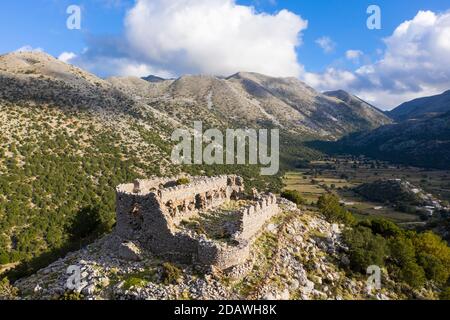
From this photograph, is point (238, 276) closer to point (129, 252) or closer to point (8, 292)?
point (129, 252)

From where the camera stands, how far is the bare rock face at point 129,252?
76.1 ft

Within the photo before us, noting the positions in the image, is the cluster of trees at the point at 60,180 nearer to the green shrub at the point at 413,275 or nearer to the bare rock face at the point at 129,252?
the bare rock face at the point at 129,252

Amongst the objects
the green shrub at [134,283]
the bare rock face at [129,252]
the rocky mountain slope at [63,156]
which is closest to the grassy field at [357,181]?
the rocky mountain slope at [63,156]

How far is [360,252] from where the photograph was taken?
30.4m

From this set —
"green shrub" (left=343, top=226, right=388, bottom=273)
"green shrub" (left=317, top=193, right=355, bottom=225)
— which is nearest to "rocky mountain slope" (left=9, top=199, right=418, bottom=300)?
"green shrub" (left=343, top=226, right=388, bottom=273)

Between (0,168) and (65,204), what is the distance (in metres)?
11.7

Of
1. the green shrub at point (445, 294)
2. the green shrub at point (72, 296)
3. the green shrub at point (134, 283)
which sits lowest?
the green shrub at point (445, 294)

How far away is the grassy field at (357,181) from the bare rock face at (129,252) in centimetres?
6422

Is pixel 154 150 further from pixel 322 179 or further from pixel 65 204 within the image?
pixel 322 179

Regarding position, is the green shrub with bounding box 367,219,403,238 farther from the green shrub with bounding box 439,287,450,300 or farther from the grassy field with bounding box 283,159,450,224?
the grassy field with bounding box 283,159,450,224

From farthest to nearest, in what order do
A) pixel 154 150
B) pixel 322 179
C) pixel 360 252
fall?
pixel 322 179, pixel 154 150, pixel 360 252

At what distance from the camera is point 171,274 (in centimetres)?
2081

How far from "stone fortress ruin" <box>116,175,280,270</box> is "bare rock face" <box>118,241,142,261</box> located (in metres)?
0.56

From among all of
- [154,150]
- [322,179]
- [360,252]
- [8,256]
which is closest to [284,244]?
[360,252]
